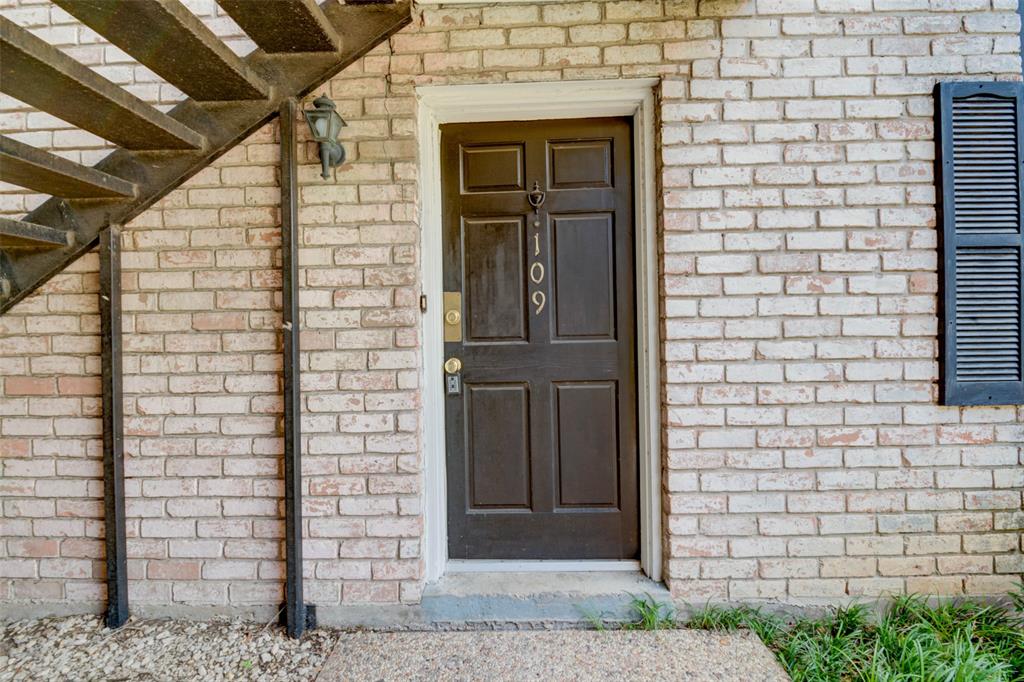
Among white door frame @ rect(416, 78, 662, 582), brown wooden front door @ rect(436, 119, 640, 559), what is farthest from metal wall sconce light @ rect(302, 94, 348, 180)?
brown wooden front door @ rect(436, 119, 640, 559)

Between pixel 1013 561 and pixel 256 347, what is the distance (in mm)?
2975

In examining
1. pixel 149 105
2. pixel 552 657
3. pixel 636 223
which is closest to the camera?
pixel 149 105

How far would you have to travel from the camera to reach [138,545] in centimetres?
204

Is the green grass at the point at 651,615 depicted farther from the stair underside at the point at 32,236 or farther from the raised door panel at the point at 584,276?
the stair underside at the point at 32,236

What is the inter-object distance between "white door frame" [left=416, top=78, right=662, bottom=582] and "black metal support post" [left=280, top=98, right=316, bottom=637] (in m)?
0.47

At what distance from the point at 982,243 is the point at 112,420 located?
131 inches

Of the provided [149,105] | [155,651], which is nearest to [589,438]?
[155,651]

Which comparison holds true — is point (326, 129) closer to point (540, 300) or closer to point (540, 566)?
point (540, 300)

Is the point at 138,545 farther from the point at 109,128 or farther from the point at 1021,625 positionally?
the point at 1021,625

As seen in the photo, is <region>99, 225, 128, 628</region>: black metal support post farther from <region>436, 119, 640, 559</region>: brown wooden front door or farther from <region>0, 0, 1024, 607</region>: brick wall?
<region>436, 119, 640, 559</region>: brown wooden front door

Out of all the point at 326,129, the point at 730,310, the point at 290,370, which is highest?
the point at 326,129

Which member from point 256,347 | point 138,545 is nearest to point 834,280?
point 256,347

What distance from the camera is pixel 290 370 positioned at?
194cm

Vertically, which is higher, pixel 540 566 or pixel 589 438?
pixel 589 438
